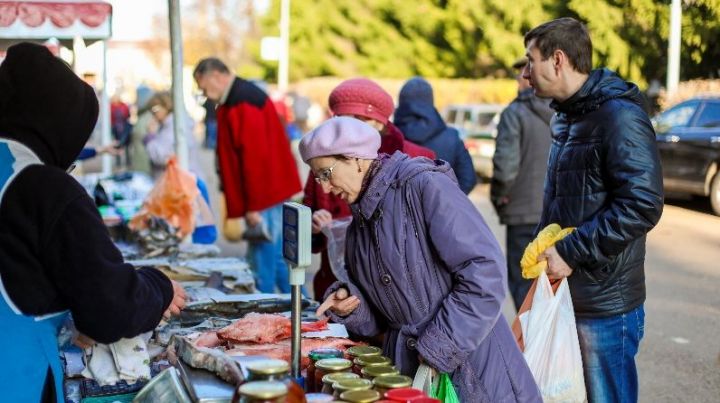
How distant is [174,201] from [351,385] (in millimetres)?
4985

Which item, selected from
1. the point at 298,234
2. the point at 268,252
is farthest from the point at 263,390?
the point at 268,252

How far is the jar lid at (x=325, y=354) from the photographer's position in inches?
127

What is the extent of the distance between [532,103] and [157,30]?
7007 cm

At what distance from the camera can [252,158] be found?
7.90m

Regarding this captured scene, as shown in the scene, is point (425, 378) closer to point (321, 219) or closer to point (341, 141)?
point (341, 141)

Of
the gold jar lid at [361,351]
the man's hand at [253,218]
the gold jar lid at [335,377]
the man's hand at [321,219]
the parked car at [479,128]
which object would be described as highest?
the man's hand at [321,219]

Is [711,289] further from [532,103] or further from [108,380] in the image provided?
[108,380]

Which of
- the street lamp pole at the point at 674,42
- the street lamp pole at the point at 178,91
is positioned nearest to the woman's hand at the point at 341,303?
the street lamp pole at the point at 178,91

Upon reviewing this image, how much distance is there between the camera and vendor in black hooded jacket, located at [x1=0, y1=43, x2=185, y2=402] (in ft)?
8.67

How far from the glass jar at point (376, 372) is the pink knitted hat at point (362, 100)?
2203mm

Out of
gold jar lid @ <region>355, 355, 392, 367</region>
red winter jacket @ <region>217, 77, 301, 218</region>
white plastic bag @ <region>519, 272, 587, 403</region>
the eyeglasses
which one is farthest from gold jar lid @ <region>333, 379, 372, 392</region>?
red winter jacket @ <region>217, 77, 301, 218</region>

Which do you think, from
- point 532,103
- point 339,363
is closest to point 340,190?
point 339,363

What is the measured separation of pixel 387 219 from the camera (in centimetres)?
325

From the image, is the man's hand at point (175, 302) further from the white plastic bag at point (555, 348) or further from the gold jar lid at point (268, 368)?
the white plastic bag at point (555, 348)
